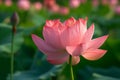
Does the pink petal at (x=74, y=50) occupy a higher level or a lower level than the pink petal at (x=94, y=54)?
higher

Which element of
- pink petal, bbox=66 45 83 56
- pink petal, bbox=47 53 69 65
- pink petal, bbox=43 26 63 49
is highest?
pink petal, bbox=43 26 63 49

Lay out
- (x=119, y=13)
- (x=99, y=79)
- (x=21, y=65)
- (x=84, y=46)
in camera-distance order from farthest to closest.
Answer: (x=119, y=13), (x=21, y=65), (x=99, y=79), (x=84, y=46)

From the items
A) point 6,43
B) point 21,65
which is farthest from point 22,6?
point 6,43

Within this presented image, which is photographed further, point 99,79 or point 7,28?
point 7,28

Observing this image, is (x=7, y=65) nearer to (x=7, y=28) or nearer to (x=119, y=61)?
(x=7, y=28)

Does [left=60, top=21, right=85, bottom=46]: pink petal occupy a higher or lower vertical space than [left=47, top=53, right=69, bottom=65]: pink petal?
higher

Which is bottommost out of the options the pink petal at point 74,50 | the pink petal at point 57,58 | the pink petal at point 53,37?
the pink petal at point 57,58
